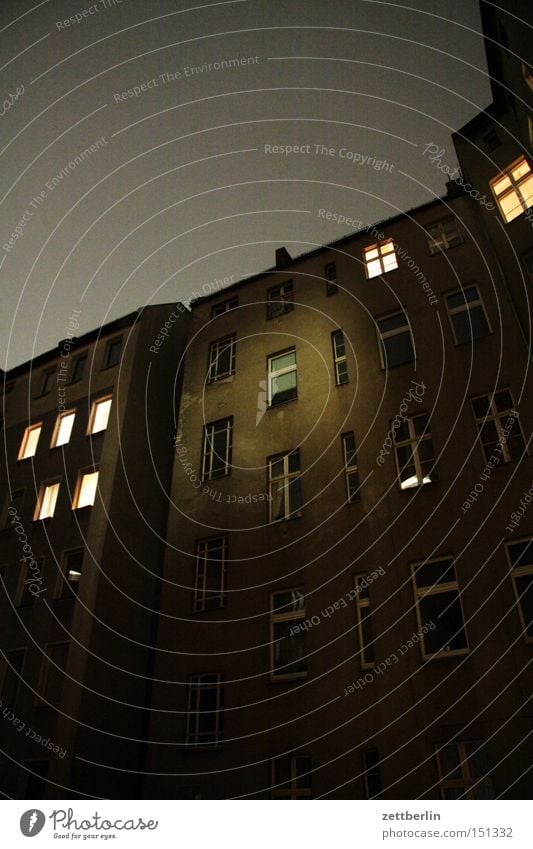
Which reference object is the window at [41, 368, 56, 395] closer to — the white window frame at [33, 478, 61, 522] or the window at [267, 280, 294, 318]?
the white window frame at [33, 478, 61, 522]

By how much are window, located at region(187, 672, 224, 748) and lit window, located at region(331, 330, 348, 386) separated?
8514 millimetres

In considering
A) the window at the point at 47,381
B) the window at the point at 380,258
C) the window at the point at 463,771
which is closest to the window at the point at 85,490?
the window at the point at 47,381

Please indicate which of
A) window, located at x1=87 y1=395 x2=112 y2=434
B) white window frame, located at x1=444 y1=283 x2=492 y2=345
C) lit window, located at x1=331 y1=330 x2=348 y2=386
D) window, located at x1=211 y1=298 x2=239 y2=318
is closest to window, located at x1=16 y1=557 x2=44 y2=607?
window, located at x1=87 y1=395 x2=112 y2=434

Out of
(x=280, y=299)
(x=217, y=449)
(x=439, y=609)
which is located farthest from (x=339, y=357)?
(x=439, y=609)

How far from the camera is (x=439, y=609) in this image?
520 inches

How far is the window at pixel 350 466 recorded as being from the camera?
15750 millimetres

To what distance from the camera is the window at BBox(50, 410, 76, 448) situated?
21.7 metres

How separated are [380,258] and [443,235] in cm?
197

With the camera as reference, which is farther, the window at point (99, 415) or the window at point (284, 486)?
the window at point (99, 415)

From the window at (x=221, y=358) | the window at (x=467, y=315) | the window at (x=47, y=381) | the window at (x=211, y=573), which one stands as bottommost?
the window at (x=211, y=573)

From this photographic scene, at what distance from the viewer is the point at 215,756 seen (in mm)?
14188

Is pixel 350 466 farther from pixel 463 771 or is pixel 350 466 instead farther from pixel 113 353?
pixel 113 353

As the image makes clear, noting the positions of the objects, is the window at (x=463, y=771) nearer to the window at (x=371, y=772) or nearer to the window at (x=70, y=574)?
the window at (x=371, y=772)

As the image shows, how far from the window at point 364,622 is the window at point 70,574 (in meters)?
8.01
